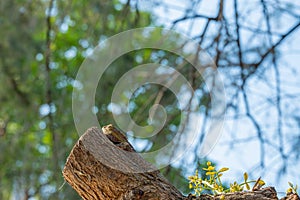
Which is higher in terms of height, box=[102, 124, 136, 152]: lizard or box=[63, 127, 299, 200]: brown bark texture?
box=[102, 124, 136, 152]: lizard

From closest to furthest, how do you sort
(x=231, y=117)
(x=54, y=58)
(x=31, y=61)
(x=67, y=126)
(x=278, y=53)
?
(x=231, y=117), (x=278, y=53), (x=67, y=126), (x=31, y=61), (x=54, y=58)

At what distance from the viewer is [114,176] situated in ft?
2.48

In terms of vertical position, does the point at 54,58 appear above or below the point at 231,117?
above

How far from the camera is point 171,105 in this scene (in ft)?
6.52

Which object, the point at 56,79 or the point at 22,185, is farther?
the point at 56,79

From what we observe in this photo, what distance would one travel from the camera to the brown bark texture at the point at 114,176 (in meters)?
0.74

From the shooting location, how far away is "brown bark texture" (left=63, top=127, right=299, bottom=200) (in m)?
0.74

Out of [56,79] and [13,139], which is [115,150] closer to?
[13,139]

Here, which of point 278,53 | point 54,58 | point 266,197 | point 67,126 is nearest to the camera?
point 266,197

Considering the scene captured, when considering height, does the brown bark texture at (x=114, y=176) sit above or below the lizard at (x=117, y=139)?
below

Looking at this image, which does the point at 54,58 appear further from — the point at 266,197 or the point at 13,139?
the point at 266,197

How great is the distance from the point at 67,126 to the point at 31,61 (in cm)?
109

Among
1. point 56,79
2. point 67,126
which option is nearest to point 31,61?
point 56,79

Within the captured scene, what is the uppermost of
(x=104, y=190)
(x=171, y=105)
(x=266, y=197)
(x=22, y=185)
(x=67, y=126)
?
(x=22, y=185)
